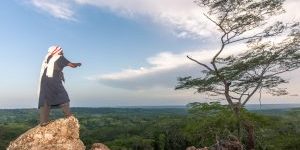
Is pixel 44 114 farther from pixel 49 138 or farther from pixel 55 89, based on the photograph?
pixel 55 89

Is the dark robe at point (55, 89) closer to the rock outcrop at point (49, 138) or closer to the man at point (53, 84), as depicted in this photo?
the man at point (53, 84)

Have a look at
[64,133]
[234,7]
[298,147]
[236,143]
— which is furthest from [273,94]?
[64,133]

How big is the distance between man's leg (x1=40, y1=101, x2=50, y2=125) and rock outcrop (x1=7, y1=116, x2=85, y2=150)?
0.14 metres

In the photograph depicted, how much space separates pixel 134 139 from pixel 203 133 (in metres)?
58.5

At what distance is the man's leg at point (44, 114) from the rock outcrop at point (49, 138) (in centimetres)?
14

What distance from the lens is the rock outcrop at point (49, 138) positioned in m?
12.3

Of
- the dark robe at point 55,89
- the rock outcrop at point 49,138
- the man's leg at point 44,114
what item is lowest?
the rock outcrop at point 49,138

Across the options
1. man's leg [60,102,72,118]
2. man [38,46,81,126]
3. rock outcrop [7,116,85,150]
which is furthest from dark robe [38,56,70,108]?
rock outcrop [7,116,85,150]

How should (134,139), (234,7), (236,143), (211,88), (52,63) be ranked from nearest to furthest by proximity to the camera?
(52,63) → (236,143) → (234,7) → (211,88) → (134,139)

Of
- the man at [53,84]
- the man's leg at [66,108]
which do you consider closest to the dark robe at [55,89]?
the man at [53,84]

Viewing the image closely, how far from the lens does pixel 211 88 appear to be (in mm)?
27531

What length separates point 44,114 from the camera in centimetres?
1233

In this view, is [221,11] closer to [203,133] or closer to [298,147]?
[203,133]

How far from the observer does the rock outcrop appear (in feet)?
40.3
